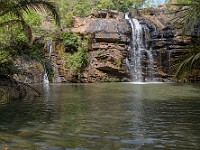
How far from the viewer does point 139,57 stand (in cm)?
3578

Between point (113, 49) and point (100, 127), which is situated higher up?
point (113, 49)

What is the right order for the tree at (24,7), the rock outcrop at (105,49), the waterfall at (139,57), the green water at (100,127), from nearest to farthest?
the green water at (100,127) → the tree at (24,7) → the rock outcrop at (105,49) → the waterfall at (139,57)

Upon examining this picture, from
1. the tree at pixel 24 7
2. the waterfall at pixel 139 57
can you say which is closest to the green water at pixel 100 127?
the tree at pixel 24 7

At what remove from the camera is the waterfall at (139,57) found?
114ft

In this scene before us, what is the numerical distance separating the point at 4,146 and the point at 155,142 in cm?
305

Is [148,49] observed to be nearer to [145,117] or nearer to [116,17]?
[116,17]

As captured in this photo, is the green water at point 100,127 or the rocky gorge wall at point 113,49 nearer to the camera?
the green water at point 100,127

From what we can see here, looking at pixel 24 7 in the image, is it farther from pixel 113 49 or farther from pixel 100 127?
pixel 113 49

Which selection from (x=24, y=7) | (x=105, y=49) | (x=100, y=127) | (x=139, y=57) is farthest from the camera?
(x=139, y=57)

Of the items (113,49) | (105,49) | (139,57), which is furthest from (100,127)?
(139,57)

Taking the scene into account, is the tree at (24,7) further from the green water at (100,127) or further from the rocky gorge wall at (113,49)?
the rocky gorge wall at (113,49)

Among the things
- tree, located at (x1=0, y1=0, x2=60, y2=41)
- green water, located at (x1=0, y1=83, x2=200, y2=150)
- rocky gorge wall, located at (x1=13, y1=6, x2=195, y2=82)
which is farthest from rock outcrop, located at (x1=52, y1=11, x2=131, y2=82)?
green water, located at (x1=0, y1=83, x2=200, y2=150)

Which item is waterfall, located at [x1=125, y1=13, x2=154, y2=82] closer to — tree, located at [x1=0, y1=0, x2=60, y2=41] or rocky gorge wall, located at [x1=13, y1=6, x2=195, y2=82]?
rocky gorge wall, located at [x1=13, y1=6, x2=195, y2=82]

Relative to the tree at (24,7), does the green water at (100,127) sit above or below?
below
